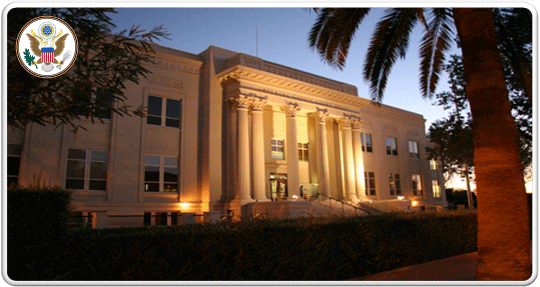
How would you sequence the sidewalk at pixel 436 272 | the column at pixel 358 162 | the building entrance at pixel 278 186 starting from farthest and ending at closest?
the column at pixel 358 162 → the building entrance at pixel 278 186 → the sidewalk at pixel 436 272

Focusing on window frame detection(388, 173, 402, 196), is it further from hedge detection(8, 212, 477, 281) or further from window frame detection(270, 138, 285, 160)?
hedge detection(8, 212, 477, 281)

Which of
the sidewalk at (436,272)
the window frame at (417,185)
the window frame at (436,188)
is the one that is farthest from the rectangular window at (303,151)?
the sidewalk at (436,272)

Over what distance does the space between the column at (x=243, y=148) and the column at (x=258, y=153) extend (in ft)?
1.55

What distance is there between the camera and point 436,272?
886 cm

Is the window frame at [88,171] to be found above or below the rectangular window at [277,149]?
below

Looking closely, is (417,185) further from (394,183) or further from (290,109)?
(290,109)

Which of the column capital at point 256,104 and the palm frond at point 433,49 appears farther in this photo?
the column capital at point 256,104

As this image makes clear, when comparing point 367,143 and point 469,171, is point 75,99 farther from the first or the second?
point 469,171

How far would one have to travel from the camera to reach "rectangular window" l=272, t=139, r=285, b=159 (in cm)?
2716

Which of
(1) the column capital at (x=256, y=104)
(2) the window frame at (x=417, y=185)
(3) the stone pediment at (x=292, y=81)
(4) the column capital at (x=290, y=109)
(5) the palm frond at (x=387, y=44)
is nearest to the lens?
(5) the palm frond at (x=387, y=44)

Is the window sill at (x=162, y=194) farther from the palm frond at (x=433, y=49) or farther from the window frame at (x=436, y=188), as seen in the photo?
the window frame at (x=436, y=188)

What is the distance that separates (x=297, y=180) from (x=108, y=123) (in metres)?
11.4

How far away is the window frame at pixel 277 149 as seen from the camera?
2702 cm

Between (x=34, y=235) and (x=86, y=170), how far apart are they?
1574 cm
